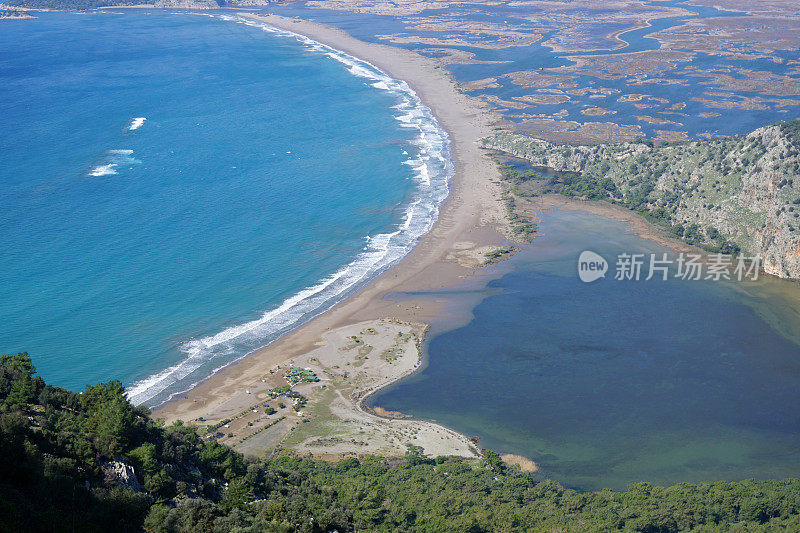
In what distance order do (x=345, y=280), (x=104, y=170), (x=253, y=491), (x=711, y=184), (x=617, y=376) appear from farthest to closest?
(x=104, y=170), (x=711, y=184), (x=345, y=280), (x=617, y=376), (x=253, y=491)

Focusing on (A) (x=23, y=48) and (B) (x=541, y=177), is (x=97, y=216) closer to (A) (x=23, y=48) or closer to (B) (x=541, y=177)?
(B) (x=541, y=177)

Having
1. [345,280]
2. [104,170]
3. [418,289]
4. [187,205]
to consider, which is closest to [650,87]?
[418,289]

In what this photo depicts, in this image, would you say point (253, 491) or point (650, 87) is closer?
point (253, 491)

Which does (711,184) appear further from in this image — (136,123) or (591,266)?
(136,123)

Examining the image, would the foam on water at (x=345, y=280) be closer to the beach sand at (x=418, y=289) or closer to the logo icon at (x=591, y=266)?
the beach sand at (x=418, y=289)

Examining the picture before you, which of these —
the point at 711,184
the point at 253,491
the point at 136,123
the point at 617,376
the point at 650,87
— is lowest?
the point at 617,376

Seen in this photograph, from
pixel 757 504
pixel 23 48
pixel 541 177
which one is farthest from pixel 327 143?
pixel 23 48
